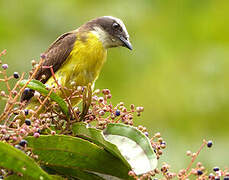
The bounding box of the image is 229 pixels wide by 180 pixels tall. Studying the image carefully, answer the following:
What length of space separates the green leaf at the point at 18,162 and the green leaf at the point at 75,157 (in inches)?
9.9

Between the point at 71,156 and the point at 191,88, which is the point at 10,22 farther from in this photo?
the point at 71,156

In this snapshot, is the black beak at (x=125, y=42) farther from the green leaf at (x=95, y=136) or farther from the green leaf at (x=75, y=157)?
the green leaf at (x=75, y=157)

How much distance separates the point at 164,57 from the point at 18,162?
18.2ft

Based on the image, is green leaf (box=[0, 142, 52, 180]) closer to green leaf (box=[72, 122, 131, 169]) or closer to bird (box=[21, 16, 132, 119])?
green leaf (box=[72, 122, 131, 169])

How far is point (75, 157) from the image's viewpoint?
2.56 metres

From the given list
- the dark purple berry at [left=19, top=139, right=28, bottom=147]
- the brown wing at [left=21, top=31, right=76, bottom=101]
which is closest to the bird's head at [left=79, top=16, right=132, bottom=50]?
the brown wing at [left=21, top=31, right=76, bottom=101]

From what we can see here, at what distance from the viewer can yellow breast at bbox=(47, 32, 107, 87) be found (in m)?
4.23

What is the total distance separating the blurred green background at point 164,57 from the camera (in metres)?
6.65

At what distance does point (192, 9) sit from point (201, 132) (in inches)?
83.3

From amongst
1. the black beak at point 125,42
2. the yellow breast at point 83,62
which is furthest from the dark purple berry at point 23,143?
the black beak at point 125,42

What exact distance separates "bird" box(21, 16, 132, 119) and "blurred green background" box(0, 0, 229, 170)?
1580 millimetres

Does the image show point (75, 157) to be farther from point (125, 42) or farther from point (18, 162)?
point (125, 42)

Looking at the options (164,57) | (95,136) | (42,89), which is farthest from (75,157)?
(164,57)

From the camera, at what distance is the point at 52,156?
254cm
